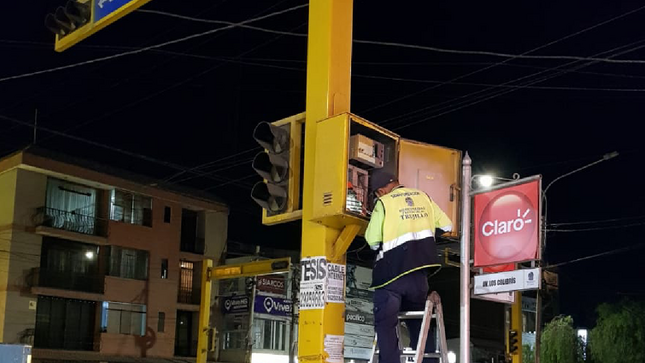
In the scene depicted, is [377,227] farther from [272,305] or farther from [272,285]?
[272,285]

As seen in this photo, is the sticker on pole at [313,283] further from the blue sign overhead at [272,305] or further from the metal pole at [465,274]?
the blue sign overhead at [272,305]

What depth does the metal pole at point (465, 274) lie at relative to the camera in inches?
264

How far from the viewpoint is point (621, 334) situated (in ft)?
125

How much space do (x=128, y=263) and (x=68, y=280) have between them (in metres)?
3.67

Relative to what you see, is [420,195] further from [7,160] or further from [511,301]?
[7,160]

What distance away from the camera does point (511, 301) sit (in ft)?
25.7

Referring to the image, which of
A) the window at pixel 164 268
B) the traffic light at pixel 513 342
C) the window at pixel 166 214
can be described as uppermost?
the window at pixel 166 214

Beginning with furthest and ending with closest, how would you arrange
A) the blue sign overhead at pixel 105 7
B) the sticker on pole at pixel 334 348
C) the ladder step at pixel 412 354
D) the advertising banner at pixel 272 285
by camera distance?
the advertising banner at pixel 272 285, the blue sign overhead at pixel 105 7, the sticker on pole at pixel 334 348, the ladder step at pixel 412 354

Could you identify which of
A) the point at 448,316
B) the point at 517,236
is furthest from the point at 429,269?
the point at 448,316

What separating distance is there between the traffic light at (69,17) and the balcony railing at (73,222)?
31.3 meters

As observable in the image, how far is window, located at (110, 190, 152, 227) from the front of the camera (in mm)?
43094

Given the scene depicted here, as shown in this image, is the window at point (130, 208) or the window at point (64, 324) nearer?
the window at point (64, 324)

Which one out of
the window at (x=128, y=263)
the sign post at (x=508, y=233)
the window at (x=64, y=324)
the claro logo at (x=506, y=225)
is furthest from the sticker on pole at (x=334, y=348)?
the window at (x=128, y=263)

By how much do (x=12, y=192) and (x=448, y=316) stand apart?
30525 millimetres
